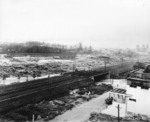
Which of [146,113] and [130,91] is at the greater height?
[130,91]

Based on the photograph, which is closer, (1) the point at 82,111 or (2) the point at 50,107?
(1) the point at 82,111

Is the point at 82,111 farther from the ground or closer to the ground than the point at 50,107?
closer to the ground

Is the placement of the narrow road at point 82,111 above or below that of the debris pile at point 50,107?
below

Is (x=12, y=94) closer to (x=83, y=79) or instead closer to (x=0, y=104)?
(x=0, y=104)

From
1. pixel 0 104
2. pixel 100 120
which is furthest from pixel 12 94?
pixel 100 120

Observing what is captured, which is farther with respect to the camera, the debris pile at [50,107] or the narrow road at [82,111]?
the narrow road at [82,111]

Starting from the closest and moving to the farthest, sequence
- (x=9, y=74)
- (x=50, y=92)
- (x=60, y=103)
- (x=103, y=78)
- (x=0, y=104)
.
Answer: (x=0, y=104) → (x=60, y=103) → (x=50, y=92) → (x=9, y=74) → (x=103, y=78)

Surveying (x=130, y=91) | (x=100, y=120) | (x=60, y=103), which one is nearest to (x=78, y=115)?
(x=100, y=120)

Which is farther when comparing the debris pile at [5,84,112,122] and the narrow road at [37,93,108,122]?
the narrow road at [37,93,108,122]

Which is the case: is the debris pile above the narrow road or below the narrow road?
above

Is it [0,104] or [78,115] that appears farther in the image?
[0,104]

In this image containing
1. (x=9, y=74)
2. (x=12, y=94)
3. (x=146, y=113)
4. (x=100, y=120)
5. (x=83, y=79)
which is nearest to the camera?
(x=100, y=120)
